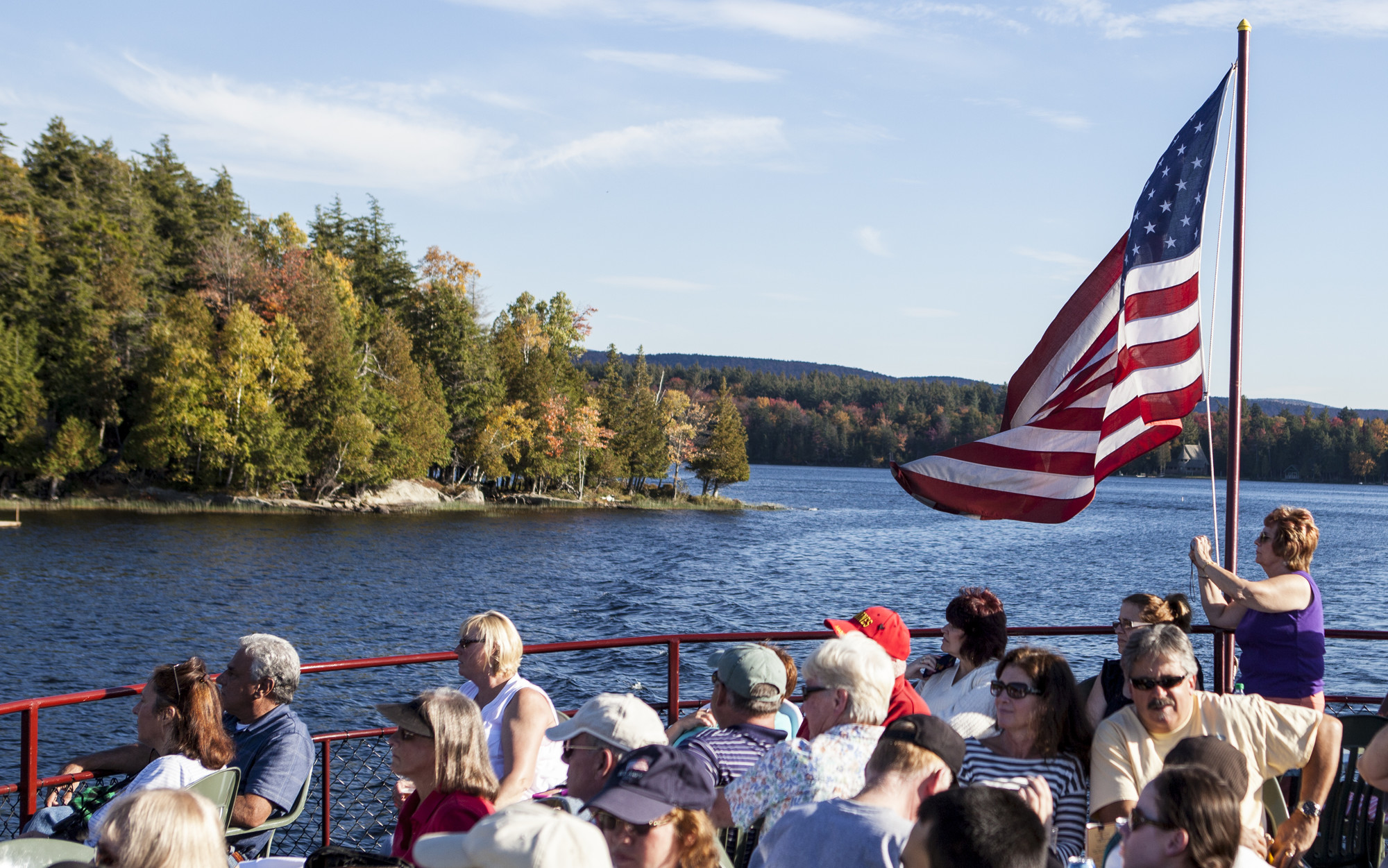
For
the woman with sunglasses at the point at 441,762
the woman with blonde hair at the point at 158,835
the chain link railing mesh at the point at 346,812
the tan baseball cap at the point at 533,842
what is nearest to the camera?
the tan baseball cap at the point at 533,842

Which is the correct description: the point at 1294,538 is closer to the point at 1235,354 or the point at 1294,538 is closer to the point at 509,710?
the point at 1235,354

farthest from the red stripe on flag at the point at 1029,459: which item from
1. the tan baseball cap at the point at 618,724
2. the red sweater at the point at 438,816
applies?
the red sweater at the point at 438,816

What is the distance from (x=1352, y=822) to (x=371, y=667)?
487cm

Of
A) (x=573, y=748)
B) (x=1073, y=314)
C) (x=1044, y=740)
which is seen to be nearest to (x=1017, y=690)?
(x=1044, y=740)

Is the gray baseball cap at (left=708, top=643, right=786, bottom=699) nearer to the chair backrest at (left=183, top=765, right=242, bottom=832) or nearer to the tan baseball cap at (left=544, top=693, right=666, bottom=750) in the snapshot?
the tan baseball cap at (left=544, top=693, right=666, bottom=750)

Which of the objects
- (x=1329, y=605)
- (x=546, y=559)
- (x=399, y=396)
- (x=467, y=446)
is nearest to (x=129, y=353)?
(x=399, y=396)

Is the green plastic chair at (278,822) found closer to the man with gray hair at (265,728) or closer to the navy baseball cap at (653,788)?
the man with gray hair at (265,728)

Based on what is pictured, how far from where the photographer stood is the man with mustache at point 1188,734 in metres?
3.54

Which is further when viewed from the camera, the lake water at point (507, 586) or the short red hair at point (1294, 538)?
the lake water at point (507, 586)

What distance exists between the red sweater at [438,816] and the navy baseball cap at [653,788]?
2.81 feet

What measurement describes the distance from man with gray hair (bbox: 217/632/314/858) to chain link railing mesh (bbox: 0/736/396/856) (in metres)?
4.93

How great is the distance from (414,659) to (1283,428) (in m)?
193

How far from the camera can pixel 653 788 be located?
8.43 ft

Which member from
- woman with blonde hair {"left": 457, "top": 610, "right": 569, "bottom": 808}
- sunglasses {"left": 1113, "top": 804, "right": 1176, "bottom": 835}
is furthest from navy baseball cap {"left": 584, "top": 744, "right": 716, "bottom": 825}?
woman with blonde hair {"left": 457, "top": 610, "right": 569, "bottom": 808}
